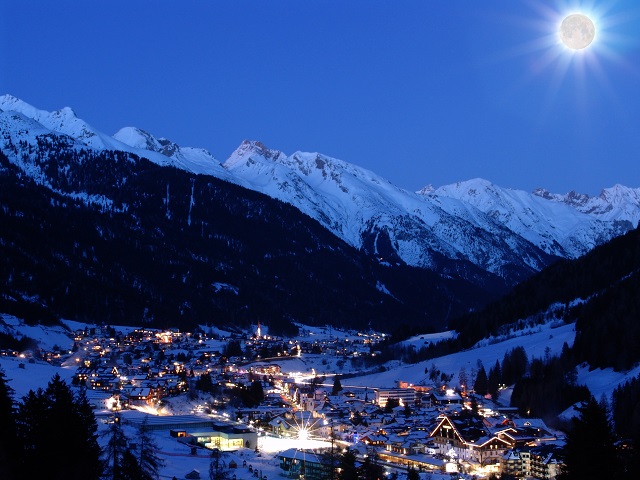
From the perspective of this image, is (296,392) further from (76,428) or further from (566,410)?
(76,428)

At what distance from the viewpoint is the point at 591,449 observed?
2373 centimetres

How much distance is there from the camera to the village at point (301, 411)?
59.1 meters

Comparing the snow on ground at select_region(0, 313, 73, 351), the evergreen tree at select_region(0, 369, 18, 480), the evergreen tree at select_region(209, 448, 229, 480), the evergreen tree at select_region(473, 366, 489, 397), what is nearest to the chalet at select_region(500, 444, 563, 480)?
the evergreen tree at select_region(209, 448, 229, 480)

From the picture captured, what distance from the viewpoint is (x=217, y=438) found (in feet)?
208

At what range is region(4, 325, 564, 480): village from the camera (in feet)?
194

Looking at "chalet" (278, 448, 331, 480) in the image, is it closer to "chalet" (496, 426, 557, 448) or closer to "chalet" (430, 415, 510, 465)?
"chalet" (430, 415, 510, 465)

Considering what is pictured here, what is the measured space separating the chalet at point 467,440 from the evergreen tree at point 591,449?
1489 inches

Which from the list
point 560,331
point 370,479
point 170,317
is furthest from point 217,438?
point 170,317

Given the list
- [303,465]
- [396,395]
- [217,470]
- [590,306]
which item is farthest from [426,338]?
[217,470]

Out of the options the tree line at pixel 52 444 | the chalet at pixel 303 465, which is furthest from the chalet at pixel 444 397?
the tree line at pixel 52 444

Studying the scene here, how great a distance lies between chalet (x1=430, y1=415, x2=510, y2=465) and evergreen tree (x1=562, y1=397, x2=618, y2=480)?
37.8 meters

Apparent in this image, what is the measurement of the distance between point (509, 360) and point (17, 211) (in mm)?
129332

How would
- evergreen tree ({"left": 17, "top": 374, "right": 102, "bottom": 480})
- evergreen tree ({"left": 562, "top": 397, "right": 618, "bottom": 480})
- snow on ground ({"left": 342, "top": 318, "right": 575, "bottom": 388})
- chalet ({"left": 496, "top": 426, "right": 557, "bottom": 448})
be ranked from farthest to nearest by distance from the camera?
snow on ground ({"left": 342, "top": 318, "right": 575, "bottom": 388})
chalet ({"left": 496, "top": 426, "right": 557, "bottom": 448})
evergreen tree ({"left": 17, "top": 374, "right": 102, "bottom": 480})
evergreen tree ({"left": 562, "top": 397, "right": 618, "bottom": 480})

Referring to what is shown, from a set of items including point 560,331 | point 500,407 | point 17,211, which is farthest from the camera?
point 17,211
